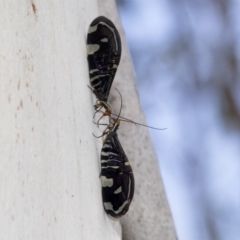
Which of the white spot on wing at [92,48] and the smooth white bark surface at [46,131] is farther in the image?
the white spot on wing at [92,48]

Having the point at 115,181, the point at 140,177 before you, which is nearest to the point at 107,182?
the point at 115,181

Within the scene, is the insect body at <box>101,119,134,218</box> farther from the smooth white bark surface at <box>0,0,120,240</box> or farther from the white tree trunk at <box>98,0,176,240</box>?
the white tree trunk at <box>98,0,176,240</box>

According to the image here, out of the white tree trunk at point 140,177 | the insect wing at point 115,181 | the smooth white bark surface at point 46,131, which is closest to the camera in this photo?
the smooth white bark surface at point 46,131

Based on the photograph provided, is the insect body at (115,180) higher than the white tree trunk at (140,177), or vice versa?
the insect body at (115,180)

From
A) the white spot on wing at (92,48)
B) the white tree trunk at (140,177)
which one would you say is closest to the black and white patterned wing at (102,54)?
the white spot on wing at (92,48)

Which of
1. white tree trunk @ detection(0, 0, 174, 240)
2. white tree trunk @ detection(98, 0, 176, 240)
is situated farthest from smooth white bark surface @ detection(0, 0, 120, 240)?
white tree trunk @ detection(98, 0, 176, 240)

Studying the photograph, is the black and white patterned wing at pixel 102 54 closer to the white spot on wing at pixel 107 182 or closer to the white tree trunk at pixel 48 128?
the white tree trunk at pixel 48 128

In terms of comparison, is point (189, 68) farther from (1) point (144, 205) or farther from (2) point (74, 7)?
(2) point (74, 7)
